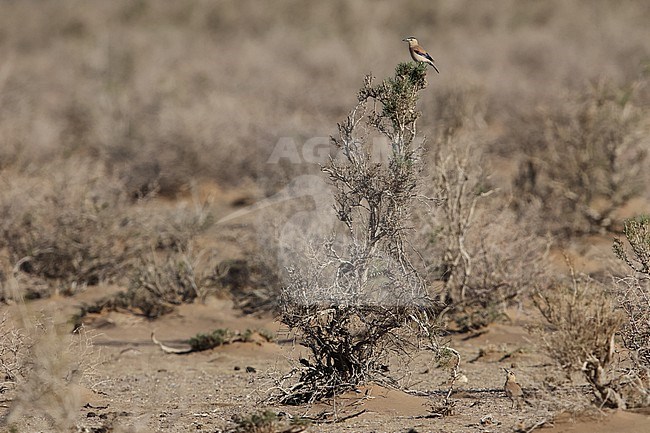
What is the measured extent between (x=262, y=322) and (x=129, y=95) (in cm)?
1065

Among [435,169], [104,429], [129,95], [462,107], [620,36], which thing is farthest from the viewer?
[620,36]

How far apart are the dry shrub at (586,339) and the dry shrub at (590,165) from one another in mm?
6591

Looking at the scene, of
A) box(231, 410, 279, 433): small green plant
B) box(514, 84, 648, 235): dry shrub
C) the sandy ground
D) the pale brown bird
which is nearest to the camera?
box(231, 410, 279, 433): small green plant

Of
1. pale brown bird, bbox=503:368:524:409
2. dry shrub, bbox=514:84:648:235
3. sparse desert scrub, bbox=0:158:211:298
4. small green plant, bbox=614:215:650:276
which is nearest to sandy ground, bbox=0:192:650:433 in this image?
pale brown bird, bbox=503:368:524:409

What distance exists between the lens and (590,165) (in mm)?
11961

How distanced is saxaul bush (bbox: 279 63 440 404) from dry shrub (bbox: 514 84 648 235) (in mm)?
6014

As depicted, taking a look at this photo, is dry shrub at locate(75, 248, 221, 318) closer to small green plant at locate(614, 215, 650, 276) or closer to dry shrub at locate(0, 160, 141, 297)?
dry shrub at locate(0, 160, 141, 297)

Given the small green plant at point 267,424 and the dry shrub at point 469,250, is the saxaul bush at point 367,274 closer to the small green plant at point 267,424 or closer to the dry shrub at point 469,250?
the small green plant at point 267,424

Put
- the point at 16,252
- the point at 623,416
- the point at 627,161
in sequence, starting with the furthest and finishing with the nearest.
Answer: the point at 627,161, the point at 16,252, the point at 623,416

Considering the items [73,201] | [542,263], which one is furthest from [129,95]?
[542,263]

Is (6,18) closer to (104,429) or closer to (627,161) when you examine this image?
(627,161)

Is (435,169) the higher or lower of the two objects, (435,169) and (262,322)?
the higher

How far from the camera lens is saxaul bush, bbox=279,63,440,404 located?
18.9 ft

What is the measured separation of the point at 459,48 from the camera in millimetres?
24734
